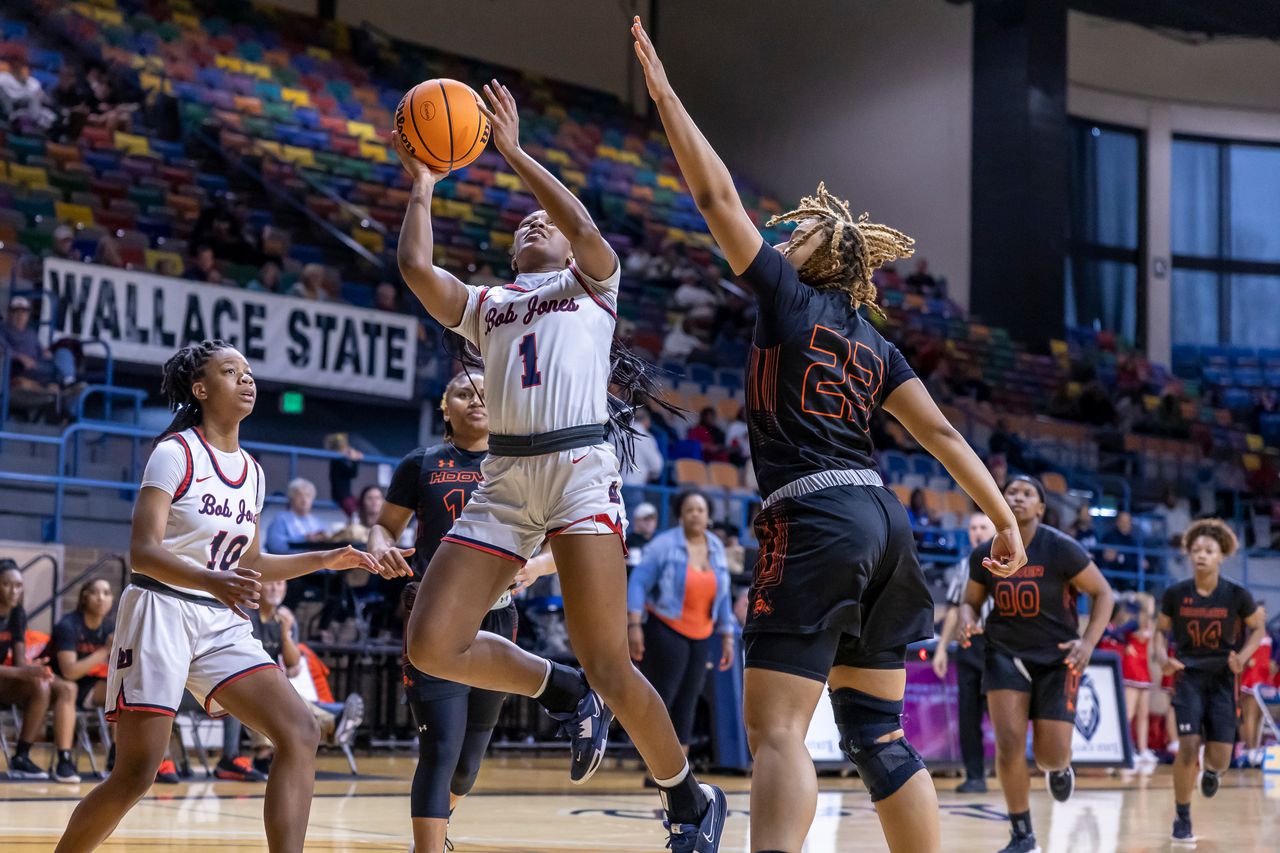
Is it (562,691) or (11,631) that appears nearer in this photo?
(562,691)

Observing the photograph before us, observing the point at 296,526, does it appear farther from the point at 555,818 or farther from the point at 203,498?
the point at 203,498

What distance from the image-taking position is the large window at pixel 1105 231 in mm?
27453

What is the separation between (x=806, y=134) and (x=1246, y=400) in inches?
374

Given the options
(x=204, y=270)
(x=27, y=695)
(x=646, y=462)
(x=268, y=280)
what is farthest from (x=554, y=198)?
(x=268, y=280)

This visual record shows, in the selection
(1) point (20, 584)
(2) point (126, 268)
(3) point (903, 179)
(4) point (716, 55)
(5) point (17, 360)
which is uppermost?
(4) point (716, 55)

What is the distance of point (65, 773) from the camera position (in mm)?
9688

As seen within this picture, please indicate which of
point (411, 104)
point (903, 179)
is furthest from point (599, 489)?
point (903, 179)

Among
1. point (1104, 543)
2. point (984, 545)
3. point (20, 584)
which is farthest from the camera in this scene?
point (1104, 543)

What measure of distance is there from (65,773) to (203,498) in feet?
19.6

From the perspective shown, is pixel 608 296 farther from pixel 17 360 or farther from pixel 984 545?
pixel 17 360

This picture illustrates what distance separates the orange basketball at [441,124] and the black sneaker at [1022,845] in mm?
4393

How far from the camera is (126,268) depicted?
46.6 ft

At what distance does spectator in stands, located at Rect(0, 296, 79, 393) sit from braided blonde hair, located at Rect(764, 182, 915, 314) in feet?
33.9

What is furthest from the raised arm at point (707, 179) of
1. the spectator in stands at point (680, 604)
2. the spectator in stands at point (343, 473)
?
the spectator in stands at point (343, 473)
